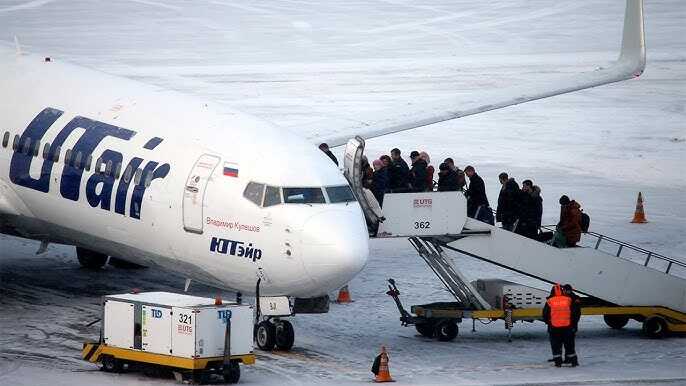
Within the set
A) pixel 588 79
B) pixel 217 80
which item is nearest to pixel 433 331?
pixel 588 79

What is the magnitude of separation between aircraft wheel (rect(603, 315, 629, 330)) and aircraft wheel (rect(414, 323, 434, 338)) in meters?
4.15

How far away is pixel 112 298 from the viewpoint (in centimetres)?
2989

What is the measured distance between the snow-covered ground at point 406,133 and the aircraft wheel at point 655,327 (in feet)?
1.59

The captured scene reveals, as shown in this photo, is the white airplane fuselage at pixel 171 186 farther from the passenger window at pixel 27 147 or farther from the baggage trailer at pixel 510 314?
the baggage trailer at pixel 510 314

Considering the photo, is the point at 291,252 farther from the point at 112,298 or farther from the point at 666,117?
the point at 666,117

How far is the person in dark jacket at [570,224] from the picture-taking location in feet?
114

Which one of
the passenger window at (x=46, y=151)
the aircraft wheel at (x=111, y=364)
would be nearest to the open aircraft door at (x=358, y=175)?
the aircraft wheel at (x=111, y=364)

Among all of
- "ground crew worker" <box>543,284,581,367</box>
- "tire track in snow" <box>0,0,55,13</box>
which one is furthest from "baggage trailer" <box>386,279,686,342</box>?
"tire track in snow" <box>0,0,55,13</box>

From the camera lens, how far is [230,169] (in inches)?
1236

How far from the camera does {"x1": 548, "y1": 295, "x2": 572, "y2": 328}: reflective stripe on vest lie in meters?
30.5

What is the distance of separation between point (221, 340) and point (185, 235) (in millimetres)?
3889

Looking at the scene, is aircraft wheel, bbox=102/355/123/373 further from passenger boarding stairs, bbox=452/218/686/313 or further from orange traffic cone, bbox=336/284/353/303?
orange traffic cone, bbox=336/284/353/303

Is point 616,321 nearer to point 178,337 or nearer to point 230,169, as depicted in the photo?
point 230,169

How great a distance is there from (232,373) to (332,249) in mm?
3118
